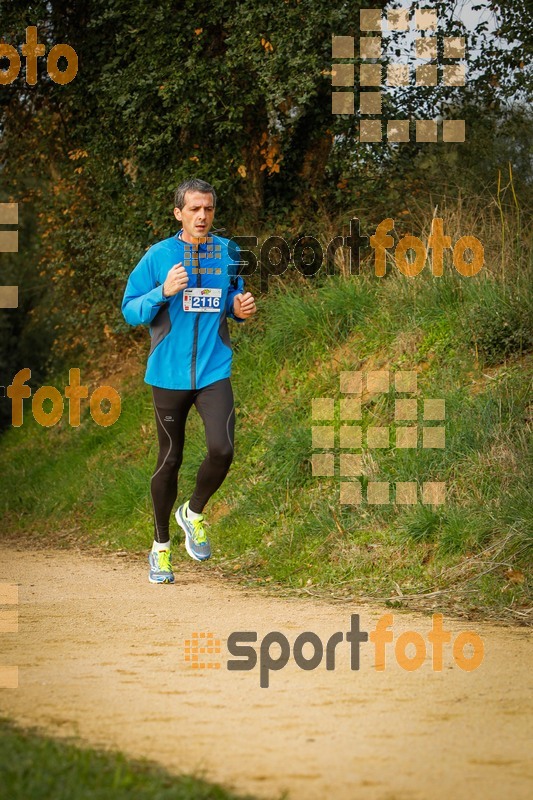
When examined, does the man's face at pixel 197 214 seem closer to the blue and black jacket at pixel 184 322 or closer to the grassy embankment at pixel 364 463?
the blue and black jacket at pixel 184 322

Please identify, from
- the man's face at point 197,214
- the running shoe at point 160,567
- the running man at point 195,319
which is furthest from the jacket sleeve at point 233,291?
the running shoe at point 160,567

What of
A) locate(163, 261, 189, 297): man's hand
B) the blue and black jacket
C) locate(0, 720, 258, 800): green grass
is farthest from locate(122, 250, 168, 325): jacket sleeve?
locate(0, 720, 258, 800): green grass

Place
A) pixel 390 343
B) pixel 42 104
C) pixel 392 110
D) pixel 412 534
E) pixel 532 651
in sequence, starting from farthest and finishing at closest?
1. pixel 42 104
2. pixel 392 110
3. pixel 390 343
4. pixel 412 534
5. pixel 532 651

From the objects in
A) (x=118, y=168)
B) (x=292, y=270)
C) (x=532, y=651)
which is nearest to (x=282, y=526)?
(x=532, y=651)

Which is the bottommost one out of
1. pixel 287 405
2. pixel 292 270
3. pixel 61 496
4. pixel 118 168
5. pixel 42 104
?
pixel 61 496

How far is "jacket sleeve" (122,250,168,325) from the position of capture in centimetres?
714

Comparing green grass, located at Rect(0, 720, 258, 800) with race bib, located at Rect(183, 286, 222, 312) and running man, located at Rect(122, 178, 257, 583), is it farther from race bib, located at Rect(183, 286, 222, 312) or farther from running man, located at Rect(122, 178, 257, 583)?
race bib, located at Rect(183, 286, 222, 312)

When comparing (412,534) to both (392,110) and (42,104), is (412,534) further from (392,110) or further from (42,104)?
Result: (42,104)

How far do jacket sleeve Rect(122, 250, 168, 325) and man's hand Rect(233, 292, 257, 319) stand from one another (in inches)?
20.4

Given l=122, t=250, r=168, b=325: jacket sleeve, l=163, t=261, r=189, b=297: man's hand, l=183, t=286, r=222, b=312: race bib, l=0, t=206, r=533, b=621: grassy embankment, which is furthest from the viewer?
l=0, t=206, r=533, b=621: grassy embankment

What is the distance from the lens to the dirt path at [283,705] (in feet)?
12.1

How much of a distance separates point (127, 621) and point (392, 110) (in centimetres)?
784

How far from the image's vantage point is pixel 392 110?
12414 mm

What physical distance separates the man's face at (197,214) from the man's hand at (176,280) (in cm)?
52
